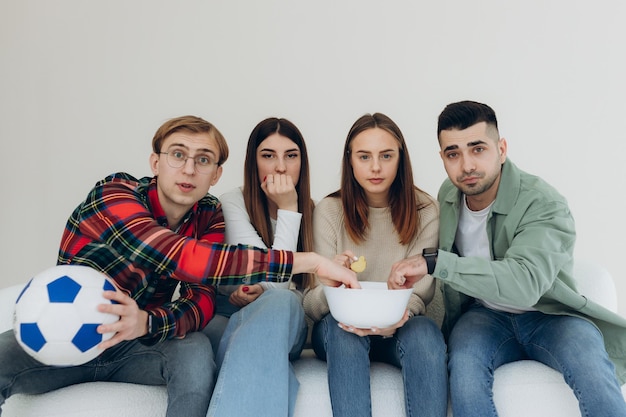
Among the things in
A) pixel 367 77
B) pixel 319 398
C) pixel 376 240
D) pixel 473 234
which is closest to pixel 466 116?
pixel 473 234

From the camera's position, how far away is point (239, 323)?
5.56ft

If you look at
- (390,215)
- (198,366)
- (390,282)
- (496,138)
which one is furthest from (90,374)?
(496,138)

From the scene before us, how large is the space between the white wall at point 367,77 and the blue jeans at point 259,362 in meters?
1.59

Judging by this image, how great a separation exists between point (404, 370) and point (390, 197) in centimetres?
68

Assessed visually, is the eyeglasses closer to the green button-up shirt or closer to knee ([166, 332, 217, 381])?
knee ([166, 332, 217, 381])

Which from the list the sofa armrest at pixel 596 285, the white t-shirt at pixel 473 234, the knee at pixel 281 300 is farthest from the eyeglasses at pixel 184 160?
the sofa armrest at pixel 596 285

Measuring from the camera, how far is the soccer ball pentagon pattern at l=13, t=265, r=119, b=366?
53.3 inches

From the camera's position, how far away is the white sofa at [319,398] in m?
1.52

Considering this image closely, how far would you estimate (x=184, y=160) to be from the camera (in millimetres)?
1832

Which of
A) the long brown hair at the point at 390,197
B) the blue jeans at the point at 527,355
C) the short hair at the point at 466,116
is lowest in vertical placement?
the blue jeans at the point at 527,355

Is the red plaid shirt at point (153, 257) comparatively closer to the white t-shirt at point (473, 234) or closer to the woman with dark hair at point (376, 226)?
the woman with dark hair at point (376, 226)

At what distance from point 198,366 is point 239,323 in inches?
7.2

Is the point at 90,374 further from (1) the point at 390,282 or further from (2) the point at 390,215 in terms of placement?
(2) the point at 390,215

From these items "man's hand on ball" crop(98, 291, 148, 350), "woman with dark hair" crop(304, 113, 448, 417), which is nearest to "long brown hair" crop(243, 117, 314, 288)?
"woman with dark hair" crop(304, 113, 448, 417)
